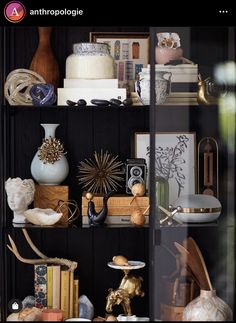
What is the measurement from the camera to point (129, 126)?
12.5ft

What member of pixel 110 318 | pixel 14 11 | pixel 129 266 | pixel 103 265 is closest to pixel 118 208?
pixel 129 266

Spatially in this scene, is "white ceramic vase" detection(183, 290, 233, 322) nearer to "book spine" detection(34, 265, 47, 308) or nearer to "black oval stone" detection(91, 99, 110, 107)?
"book spine" detection(34, 265, 47, 308)

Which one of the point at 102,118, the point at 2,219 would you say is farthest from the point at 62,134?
the point at 2,219

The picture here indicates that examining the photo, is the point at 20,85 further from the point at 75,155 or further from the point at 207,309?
the point at 207,309

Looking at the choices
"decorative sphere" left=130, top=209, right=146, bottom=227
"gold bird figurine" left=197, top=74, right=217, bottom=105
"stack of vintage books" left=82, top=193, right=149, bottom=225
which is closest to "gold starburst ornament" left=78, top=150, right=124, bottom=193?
"stack of vintage books" left=82, top=193, right=149, bottom=225

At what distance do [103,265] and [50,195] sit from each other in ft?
1.35

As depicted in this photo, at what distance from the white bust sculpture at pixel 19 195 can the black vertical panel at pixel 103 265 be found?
0.39 metres

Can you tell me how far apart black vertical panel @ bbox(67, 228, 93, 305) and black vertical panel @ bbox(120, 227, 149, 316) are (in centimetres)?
14

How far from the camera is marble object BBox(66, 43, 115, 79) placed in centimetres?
359

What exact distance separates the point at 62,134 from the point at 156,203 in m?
0.61

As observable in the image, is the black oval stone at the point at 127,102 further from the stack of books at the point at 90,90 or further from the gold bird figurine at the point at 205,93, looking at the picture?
the gold bird figurine at the point at 205,93

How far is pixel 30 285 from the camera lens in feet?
12.5

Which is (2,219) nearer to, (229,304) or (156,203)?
(156,203)

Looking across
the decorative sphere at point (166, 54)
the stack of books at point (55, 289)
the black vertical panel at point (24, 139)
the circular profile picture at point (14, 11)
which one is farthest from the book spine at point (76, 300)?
the circular profile picture at point (14, 11)
